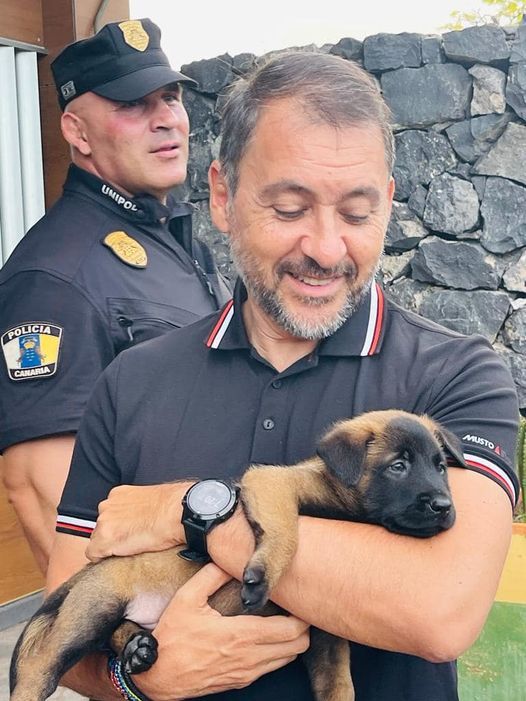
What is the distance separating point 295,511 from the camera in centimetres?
196

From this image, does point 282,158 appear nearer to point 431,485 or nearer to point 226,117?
point 226,117

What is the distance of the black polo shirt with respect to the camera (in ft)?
6.45

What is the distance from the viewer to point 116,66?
351 cm

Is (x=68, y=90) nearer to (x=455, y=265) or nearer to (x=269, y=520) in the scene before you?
(x=269, y=520)

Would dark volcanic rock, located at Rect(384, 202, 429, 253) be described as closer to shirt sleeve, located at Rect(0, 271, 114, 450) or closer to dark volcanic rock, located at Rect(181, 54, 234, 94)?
dark volcanic rock, located at Rect(181, 54, 234, 94)

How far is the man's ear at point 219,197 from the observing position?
2.38 metres

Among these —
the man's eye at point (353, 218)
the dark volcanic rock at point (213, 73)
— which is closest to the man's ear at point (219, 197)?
the man's eye at point (353, 218)

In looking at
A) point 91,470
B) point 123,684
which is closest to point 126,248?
point 91,470

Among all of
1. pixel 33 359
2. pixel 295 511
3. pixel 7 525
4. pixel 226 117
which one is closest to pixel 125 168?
pixel 33 359

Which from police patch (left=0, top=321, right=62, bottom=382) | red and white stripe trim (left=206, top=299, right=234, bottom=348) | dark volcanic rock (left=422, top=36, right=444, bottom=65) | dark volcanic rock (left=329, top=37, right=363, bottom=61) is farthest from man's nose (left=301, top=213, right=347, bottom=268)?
dark volcanic rock (left=329, top=37, right=363, bottom=61)

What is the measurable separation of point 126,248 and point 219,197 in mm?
916

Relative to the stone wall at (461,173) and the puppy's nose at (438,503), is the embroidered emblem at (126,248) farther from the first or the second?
the stone wall at (461,173)

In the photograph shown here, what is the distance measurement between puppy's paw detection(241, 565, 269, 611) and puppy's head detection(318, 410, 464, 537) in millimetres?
287

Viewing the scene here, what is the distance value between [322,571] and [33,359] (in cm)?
146
